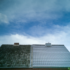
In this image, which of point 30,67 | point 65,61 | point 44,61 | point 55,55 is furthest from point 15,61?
point 65,61

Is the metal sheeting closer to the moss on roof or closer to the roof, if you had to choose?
the roof

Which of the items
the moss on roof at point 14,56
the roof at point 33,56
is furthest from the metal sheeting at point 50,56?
the moss on roof at point 14,56

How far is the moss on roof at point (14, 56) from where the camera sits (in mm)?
18625

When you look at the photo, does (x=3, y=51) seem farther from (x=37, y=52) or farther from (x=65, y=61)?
(x=65, y=61)

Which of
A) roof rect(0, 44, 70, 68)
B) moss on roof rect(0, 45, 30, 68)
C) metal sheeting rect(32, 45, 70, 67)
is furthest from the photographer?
metal sheeting rect(32, 45, 70, 67)

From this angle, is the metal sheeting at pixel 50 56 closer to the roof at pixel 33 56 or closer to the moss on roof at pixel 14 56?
the roof at pixel 33 56

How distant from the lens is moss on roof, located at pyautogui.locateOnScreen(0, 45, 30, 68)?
18625 mm

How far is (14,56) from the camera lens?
2045 centimetres

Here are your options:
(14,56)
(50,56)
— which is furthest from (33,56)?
(14,56)

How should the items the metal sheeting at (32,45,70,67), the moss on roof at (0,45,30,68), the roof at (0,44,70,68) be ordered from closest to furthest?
the moss on roof at (0,45,30,68)
the roof at (0,44,70,68)
the metal sheeting at (32,45,70,67)

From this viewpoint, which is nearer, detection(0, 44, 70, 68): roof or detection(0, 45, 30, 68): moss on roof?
detection(0, 45, 30, 68): moss on roof

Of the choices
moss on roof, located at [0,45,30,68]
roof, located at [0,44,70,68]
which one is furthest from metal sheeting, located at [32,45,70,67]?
moss on roof, located at [0,45,30,68]

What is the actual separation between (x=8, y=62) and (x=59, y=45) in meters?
16.3

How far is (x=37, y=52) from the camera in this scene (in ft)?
73.3
